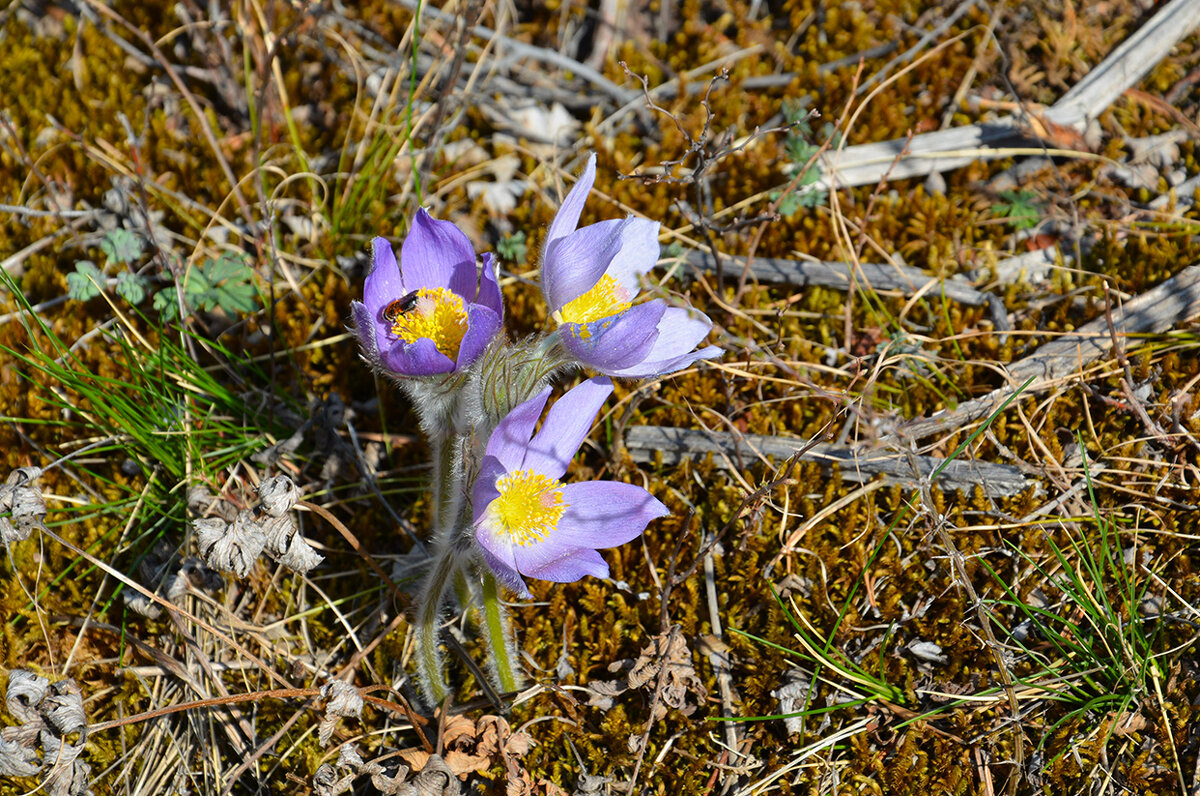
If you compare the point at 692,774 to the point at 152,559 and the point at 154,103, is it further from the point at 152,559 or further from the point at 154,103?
the point at 154,103

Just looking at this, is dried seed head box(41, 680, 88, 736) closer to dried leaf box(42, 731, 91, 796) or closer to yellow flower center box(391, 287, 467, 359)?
dried leaf box(42, 731, 91, 796)

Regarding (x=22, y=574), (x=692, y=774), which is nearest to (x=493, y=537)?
(x=692, y=774)

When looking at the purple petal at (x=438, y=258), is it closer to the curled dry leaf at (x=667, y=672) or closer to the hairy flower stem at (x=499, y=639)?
the hairy flower stem at (x=499, y=639)

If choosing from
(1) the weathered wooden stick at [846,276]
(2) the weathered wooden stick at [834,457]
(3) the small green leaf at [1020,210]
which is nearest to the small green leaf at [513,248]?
(1) the weathered wooden stick at [846,276]

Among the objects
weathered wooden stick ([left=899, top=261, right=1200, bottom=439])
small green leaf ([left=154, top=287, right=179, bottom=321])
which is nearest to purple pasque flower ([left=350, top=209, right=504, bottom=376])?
small green leaf ([left=154, top=287, right=179, bottom=321])

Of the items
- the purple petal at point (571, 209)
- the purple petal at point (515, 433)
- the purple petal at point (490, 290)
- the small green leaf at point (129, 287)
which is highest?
the purple petal at point (571, 209)

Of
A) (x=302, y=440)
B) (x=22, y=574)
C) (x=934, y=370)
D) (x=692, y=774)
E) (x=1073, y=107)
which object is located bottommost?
(x=692, y=774)

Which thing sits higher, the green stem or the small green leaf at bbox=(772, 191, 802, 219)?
the small green leaf at bbox=(772, 191, 802, 219)
